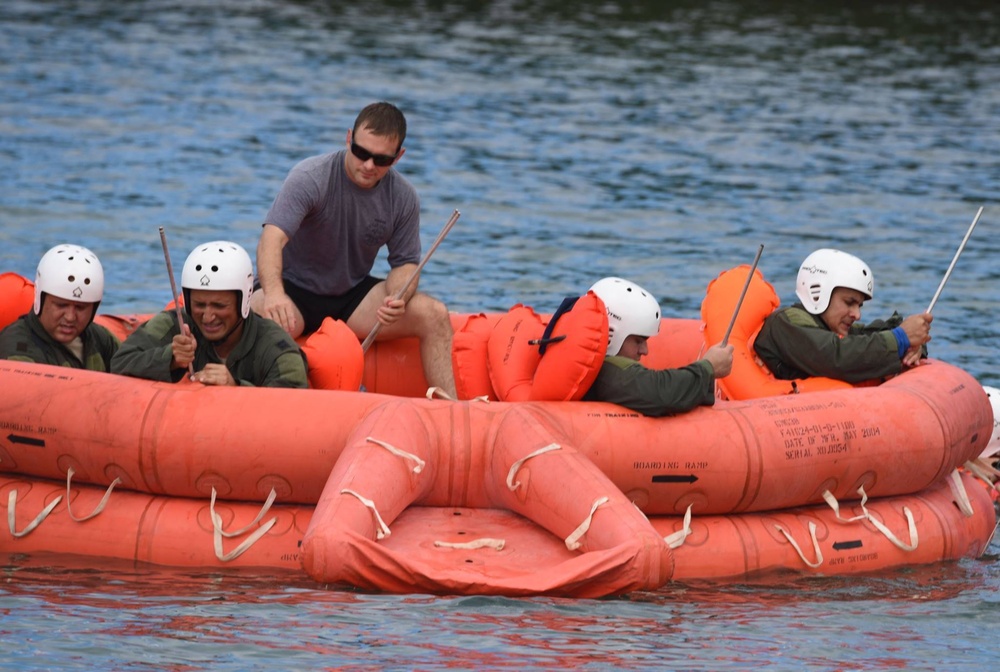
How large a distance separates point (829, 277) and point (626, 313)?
1.39 meters

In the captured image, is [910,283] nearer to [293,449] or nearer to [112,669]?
[293,449]

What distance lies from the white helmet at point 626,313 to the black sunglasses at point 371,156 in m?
1.43

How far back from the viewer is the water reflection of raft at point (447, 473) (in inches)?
297

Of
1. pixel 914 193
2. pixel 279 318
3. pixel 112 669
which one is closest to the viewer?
pixel 112 669

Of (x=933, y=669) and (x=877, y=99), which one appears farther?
(x=877, y=99)

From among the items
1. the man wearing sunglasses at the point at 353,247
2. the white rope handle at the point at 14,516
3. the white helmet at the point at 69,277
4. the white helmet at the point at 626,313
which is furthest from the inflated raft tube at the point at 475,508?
the white helmet at the point at 69,277

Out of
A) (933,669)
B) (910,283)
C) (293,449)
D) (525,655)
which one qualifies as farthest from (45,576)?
(910,283)

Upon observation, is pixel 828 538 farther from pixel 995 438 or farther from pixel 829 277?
pixel 995 438

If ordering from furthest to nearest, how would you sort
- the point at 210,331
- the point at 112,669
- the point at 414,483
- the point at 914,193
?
the point at 914,193, the point at 210,331, the point at 414,483, the point at 112,669

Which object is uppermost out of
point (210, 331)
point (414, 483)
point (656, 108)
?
point (656, 108)

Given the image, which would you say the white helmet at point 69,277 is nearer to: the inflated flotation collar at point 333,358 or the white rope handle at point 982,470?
the inflated flotation collar at point 333,358

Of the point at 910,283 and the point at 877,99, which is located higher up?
the point at 877,99

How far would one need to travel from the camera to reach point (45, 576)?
7664 mm

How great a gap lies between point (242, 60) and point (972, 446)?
20457 mm
